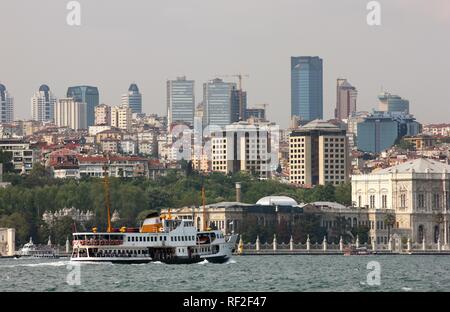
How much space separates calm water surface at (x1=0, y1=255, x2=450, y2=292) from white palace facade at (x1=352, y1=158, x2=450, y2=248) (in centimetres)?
4206

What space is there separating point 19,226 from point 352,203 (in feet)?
99.9

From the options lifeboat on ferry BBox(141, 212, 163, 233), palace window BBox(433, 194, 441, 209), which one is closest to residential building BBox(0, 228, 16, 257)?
lifeboat on ferry BBox(141, 212, 163, 233)

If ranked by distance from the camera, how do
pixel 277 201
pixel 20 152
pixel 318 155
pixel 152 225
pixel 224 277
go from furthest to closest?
1. pixel 318 155
2. pixel 20 152
3. pixel 277 201
4. pixel 152 225
5. pixel 224 277

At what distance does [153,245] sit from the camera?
8956 cm

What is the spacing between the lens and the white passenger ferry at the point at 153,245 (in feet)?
290

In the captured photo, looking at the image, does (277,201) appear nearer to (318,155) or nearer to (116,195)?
(116,195)

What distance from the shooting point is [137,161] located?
611 ft

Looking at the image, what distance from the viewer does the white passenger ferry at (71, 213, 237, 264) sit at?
8838 centimetres

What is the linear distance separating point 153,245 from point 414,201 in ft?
171

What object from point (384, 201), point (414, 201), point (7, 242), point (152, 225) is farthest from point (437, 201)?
point (152, 225)

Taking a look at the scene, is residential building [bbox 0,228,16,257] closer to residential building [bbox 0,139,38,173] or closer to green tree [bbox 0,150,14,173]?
green tree [bbox 0,150,14,173]

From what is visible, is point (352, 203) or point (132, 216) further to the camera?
point (352, 203)
